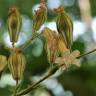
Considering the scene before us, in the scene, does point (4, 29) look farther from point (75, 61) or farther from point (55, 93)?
point (75, 61)

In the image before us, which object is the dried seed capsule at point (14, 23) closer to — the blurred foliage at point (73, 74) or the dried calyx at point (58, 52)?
the dried calyx at point (58, 52)

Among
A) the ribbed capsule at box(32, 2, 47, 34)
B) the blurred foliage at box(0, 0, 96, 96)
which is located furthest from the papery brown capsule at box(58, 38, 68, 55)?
the blurred foliage at box(0, 0, 96, 96)

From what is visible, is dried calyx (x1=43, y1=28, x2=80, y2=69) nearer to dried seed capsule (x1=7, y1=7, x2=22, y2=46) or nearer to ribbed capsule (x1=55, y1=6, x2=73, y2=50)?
ribbed capsule (x1=55, y1=6, x2=73, y2=50)

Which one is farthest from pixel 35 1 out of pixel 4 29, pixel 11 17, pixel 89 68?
pixel 11 17

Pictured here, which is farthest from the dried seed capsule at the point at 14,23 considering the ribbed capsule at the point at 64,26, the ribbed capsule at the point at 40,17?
the ribbed capsule at the point at 64,26

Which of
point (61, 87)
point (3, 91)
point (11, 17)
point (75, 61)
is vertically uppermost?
point (11, 17)

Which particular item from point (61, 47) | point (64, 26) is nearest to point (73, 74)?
point (64, 26)

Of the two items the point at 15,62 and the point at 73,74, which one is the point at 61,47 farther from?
the point at 73,74
